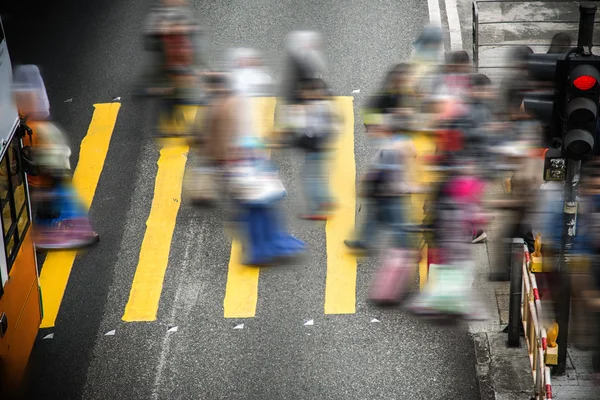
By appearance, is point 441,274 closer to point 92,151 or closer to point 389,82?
point 389,82

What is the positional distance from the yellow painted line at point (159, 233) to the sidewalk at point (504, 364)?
4.00m

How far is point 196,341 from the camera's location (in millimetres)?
13625

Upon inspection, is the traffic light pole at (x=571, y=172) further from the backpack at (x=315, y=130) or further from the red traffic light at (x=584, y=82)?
the backpack at (x=315, y=130)

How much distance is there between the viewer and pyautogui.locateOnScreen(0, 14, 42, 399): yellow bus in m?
11.7

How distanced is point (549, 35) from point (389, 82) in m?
6.09

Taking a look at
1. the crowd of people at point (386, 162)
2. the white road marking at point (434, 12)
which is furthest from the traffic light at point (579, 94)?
the white road marking at point (434, 12)

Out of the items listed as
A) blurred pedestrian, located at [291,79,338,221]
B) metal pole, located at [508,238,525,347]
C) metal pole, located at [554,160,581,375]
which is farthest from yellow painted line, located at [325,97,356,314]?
metal pole, located at [554,160,581,375]

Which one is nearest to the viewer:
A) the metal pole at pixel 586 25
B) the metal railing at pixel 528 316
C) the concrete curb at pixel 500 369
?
the metal pole at pixel 586 25

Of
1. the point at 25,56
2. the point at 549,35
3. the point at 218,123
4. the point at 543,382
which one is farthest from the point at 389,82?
the point at 25,56

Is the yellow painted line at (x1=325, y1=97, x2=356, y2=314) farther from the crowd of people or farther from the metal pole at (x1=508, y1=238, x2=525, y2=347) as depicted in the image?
the metal pole at (x1=508, y1=238, x2=525, y2=347)

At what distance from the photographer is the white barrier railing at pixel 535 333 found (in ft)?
37.5

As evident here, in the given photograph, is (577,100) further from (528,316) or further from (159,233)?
(159,233)

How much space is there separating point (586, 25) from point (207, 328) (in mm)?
5862

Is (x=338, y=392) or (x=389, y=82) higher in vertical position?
(x=389, y=82)
